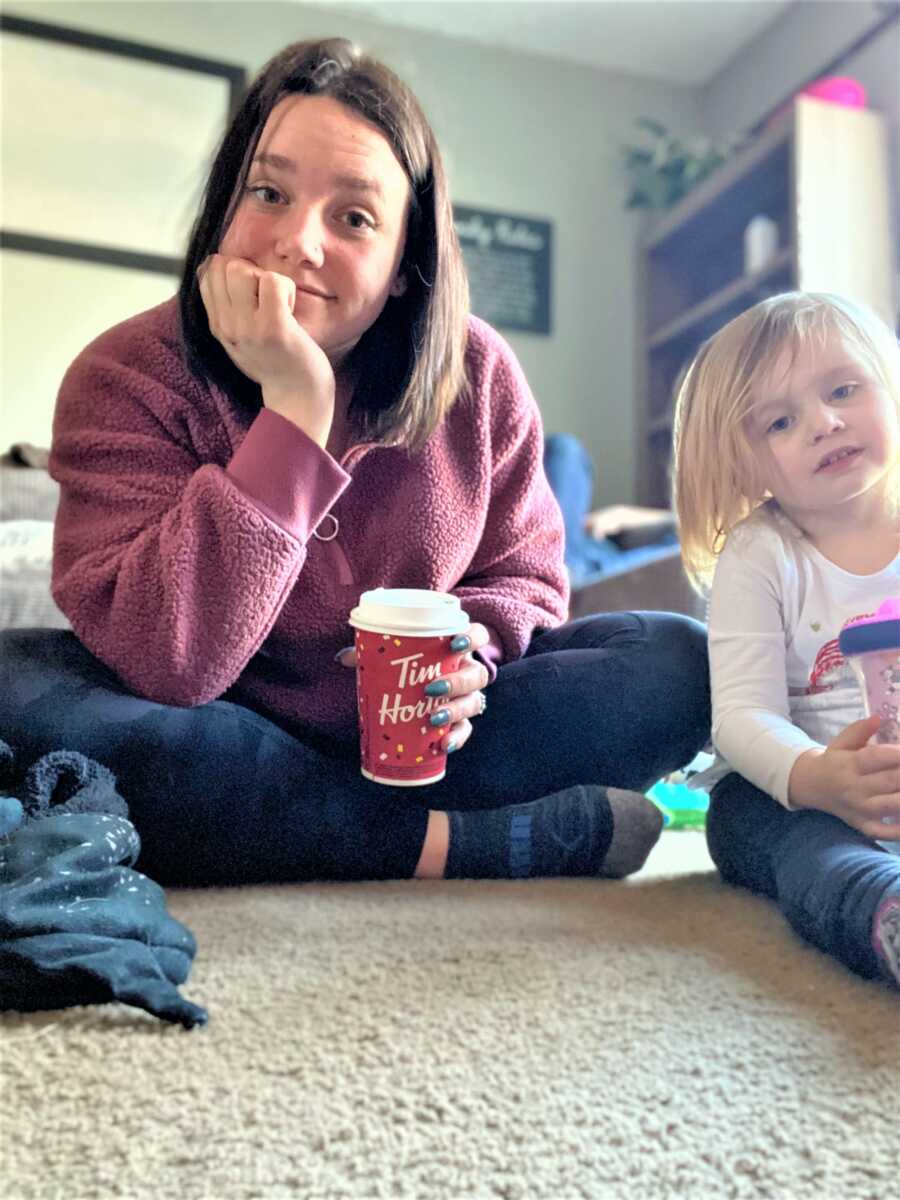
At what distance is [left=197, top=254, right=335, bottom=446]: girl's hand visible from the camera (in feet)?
2.68

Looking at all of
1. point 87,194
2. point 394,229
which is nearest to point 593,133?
point 87,194

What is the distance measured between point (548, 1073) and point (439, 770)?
33cm

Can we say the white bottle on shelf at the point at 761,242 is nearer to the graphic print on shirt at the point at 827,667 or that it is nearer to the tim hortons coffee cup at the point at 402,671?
the graphic print on shirt at the point at 827,667

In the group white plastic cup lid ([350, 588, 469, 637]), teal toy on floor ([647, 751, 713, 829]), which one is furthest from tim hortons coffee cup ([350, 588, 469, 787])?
teal toy on floor ([647, 751, 713, 829])

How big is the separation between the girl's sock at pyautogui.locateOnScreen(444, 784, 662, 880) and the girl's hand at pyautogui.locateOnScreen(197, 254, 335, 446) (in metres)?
0.37

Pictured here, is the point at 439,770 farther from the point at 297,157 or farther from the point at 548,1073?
the point at 297,157

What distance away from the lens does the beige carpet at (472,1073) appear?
43 centimetres

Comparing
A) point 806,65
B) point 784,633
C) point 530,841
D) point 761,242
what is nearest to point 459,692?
point 530,841

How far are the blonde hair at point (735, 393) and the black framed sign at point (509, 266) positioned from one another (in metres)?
2.17

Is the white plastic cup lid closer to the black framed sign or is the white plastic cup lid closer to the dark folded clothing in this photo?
the dark folded clothing

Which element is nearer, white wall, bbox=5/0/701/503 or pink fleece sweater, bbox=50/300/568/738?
pink fleece sweater, bbox=50/300/568/738

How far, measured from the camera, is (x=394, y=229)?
3.07ft

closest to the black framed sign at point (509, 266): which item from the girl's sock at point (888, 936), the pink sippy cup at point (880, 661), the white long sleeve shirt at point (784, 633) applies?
the white long sleeve shirt at point (784, 633)

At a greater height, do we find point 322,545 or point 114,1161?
point 322,545
